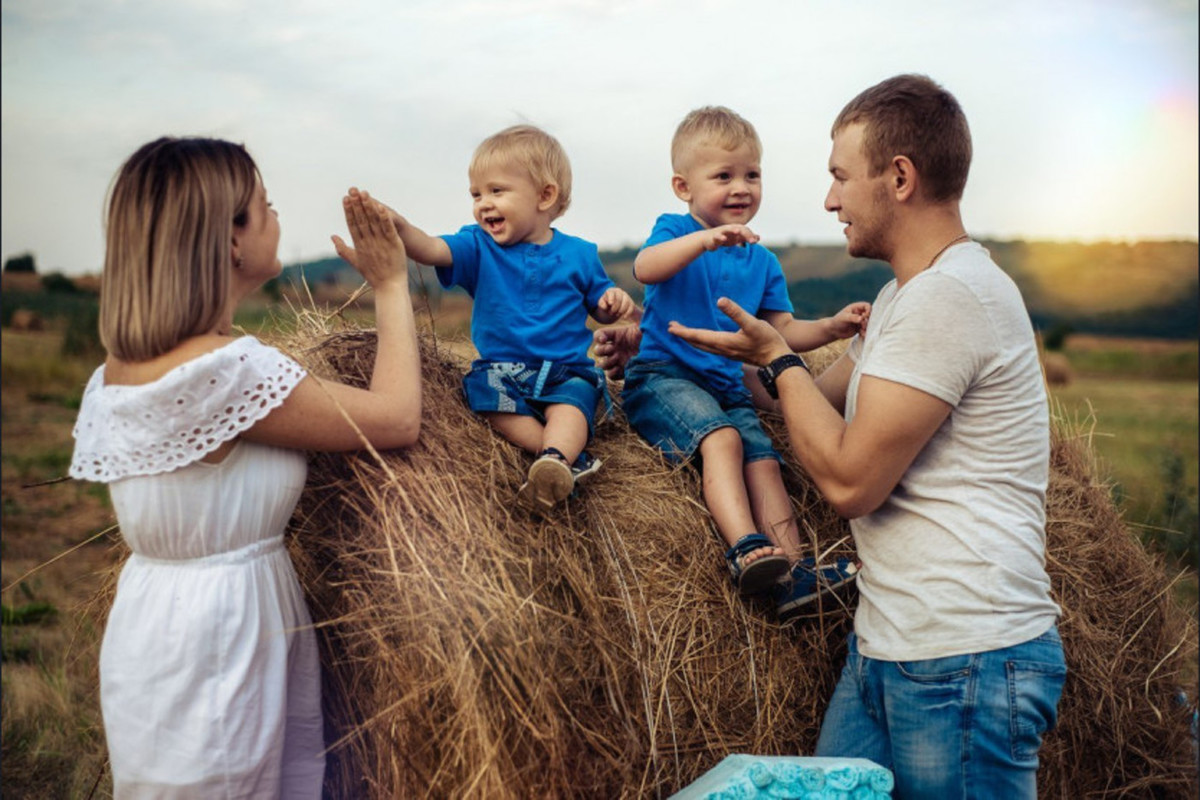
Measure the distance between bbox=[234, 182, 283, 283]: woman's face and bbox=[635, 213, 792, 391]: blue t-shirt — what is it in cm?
154

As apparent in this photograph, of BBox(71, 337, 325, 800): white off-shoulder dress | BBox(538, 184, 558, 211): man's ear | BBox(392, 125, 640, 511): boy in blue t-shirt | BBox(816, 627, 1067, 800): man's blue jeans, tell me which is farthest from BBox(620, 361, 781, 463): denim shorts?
BBox(71, 337, 325, 800): white off-shoulder dress

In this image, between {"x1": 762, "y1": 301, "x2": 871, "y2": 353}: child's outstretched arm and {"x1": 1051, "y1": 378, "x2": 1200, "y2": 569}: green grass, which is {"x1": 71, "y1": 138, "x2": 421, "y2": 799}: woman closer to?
{"x1": 762, "y1": 301, "x2": 871, "y2": 353}: child's outstretched arm

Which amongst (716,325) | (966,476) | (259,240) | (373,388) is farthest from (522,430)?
(966,476)

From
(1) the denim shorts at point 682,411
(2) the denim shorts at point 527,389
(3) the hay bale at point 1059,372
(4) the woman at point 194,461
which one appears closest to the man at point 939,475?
(1) the denim shorts at point 682,411

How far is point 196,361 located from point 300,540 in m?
0.84

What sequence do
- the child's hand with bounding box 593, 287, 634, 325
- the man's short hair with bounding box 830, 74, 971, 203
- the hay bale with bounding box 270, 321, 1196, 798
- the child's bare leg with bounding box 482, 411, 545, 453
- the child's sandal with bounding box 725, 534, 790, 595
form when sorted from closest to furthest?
the hay bale with bounding box 270, 321, 1196, 798, the man's short hair with bounding box 830, 74, 971, 203, the child's sandal with bounding box 725, 534, 790, 595, the child's bare leg with bounding box 482, 411, 545, 453, the child's hand with bounding box 593, 287, 634, 325

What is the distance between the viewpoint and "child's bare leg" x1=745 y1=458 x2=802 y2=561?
3.78m

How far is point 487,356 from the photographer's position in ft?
13.0

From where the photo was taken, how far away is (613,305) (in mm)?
4027

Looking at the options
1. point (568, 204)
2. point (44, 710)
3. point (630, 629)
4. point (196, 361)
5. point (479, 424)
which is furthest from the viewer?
point (44, 710)

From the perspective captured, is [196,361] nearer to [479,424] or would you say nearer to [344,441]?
[344,441]

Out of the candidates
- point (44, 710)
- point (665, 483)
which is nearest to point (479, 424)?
point (665, 483)

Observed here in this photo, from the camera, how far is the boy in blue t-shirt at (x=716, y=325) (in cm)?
377

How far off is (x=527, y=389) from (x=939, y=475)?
1.50 meters
